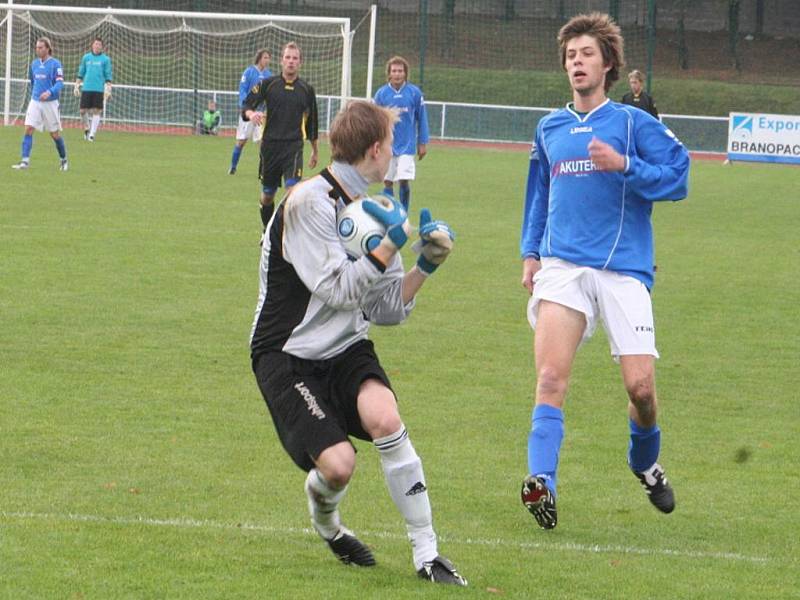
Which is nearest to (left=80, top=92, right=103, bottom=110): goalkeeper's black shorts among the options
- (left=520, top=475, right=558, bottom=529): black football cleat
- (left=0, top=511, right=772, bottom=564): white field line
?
(left=0, top=511, right=772, bottom=564): white field line

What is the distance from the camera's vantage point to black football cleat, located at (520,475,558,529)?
5.54m

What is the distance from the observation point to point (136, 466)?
6645mm

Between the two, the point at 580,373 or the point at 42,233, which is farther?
the point at 42,233

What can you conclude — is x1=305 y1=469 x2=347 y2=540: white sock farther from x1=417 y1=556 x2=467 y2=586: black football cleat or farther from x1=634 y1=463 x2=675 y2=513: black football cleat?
x1=634 y1=463 x2=675 y2=513: black football cleat

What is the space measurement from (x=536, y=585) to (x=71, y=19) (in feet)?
118

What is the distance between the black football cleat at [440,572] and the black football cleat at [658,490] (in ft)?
4.65

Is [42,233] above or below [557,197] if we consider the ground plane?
below

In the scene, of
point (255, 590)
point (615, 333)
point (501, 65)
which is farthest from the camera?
point (501, 65)

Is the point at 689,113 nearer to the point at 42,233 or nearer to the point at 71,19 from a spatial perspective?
the point at 71,19

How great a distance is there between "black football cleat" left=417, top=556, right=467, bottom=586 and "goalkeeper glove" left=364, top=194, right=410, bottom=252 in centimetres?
111

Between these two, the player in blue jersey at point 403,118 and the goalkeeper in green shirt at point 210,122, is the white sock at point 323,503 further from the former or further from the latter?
the goalkeeper in green shirt at point 210,122

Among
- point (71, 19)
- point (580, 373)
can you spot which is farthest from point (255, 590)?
point (71, 19)

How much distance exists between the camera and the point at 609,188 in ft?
19.8

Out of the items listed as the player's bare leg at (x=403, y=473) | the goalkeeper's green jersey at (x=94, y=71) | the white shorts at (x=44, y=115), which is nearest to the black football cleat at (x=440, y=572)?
the player's bare leg at (x=403, y=473)
